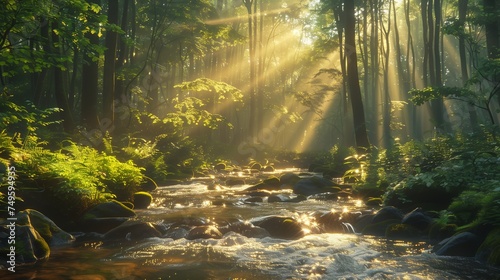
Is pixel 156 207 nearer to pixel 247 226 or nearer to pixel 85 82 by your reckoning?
pixel 247 226

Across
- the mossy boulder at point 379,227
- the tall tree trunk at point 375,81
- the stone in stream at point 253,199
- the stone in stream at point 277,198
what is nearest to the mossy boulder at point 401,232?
the mossy boulder at point 379,227

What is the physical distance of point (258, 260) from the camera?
6750mm

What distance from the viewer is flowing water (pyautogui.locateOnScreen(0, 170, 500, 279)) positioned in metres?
5.89

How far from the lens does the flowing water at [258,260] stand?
19.3 feet

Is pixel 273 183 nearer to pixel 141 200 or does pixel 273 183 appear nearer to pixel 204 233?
pixel 141 200

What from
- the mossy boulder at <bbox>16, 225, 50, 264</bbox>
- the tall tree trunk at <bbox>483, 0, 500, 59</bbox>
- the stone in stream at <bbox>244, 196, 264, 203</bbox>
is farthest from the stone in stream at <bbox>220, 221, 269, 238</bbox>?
the tall tree trunk at <bbox>483, 0, 500, 59</bbox>

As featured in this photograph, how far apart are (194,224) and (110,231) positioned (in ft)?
5.66

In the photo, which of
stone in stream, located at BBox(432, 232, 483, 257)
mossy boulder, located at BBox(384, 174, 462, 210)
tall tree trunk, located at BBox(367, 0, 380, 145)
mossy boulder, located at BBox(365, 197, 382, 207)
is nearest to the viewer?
stone in stream, located at BBox(432, 232, 483, 257)

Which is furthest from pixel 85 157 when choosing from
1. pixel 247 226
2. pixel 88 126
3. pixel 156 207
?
pixel 88 126

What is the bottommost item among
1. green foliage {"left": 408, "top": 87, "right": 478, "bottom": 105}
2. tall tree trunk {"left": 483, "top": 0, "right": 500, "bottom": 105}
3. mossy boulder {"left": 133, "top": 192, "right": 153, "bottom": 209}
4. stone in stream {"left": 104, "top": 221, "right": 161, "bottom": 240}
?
stone in stream {"left": 104, "top": 221, "right": 161, "bottom": 240}

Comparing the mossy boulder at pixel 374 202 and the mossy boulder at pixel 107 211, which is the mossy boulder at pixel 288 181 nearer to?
the mossy boulder at pixel 374 202

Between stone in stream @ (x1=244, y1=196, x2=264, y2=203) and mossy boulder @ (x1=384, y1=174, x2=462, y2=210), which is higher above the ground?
mossy boulder @ (x1=384, y1=174, x2=462, y2=210)

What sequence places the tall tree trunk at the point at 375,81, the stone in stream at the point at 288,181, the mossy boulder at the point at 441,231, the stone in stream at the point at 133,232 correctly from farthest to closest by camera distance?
the tall tree trunk at the point at 375,81, the stone in stream at the point at 288,181, the stone in stream at the point at 133,232, the mossy boulder at the point at 441,231

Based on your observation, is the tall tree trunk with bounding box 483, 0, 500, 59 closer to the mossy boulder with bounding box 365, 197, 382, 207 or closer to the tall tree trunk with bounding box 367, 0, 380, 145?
the mossy boulder with bounding box 365, 197, 382, 207
